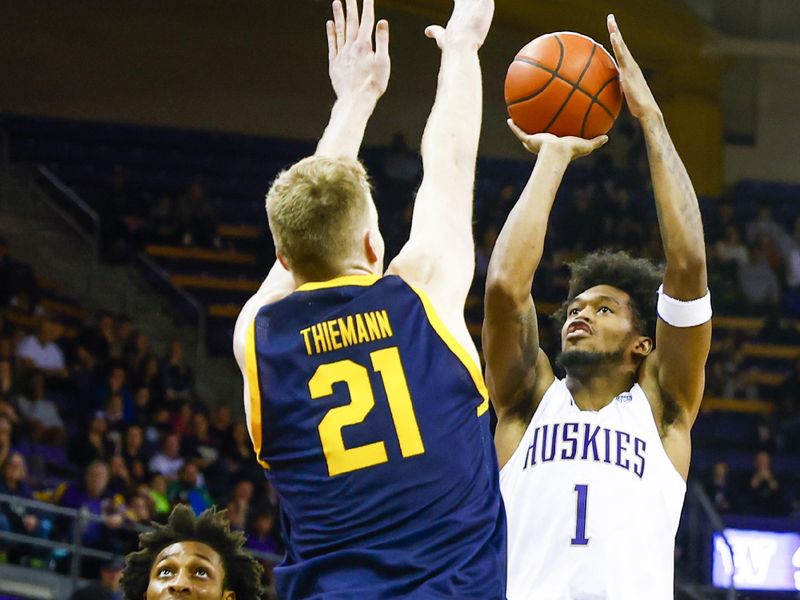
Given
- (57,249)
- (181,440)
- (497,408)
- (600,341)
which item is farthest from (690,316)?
(57,249)

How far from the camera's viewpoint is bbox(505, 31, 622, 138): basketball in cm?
416

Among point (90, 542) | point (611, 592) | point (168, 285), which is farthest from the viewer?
point (168, 285)

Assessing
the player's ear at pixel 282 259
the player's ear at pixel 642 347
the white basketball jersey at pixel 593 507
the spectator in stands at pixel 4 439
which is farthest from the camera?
the spectator in stands at pixel 4 439

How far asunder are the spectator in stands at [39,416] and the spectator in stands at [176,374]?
1.82 metres

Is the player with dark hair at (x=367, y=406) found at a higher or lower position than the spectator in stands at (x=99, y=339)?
lower

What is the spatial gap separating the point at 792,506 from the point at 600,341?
9.39m

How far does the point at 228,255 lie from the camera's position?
15781 millimetres

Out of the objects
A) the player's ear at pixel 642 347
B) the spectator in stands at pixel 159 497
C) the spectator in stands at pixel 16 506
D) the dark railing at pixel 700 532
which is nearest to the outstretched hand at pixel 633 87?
the player's ear at pixel 642 347

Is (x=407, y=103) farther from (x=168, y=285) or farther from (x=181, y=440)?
(x=181, y=440)

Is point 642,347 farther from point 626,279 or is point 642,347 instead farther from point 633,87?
point 633,87

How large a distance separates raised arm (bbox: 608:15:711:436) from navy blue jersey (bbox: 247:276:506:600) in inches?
52.9

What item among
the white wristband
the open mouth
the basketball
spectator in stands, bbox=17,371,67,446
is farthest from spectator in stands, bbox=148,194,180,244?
the white wristband

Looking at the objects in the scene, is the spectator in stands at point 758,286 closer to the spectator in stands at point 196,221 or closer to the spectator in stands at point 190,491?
the spectator in stands at point 196,221

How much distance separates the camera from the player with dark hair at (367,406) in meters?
2.71
